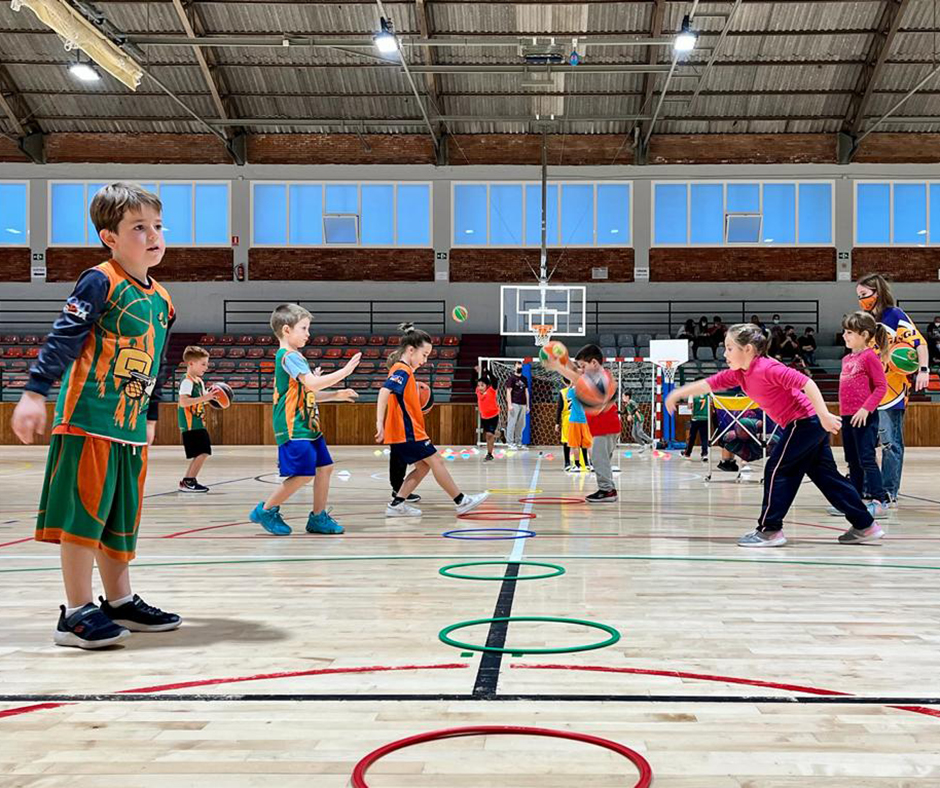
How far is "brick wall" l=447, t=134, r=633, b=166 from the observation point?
2547cm

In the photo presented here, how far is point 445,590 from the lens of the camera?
159 inches

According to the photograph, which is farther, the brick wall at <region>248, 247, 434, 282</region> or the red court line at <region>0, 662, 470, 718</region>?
the brick wall at <region>248, 247, 434, 282</region>

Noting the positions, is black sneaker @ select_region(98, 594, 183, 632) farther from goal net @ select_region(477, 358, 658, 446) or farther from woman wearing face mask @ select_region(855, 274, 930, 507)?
goal net @ select_region(477, 358, 658, 446)

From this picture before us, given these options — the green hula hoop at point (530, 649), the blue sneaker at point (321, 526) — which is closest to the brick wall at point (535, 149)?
the blue sneaker at point (321, 526)

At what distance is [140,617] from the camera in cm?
331

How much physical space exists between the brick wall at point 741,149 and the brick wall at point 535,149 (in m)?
1.06

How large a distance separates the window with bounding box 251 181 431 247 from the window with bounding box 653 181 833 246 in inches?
269

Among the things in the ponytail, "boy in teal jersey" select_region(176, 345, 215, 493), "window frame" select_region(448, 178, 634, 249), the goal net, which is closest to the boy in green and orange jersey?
the ponytail

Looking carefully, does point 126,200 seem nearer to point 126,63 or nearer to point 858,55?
point 126,63

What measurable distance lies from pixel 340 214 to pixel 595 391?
18.8 m

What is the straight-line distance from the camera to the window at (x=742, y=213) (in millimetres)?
25484

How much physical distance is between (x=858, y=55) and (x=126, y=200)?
22962 mm

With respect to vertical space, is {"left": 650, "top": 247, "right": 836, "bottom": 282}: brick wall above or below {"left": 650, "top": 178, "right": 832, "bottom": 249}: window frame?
below

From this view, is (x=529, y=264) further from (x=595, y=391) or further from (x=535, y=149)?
(x=595, y=391)
